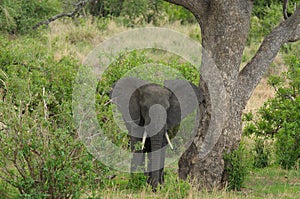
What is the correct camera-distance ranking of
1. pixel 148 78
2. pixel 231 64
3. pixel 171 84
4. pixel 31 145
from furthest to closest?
pixel 148 78
pixel 171 84
pixel 231 64
pixel 31 145

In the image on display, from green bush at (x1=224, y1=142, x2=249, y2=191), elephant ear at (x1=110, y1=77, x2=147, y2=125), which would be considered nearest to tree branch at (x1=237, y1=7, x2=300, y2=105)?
green bush at (x1=224, y1=142, x2=249, y2=191)

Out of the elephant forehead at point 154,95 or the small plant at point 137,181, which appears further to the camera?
the elephant forehead at point 154,95

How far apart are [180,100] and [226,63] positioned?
1.13 m

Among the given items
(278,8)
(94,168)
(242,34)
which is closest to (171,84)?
(242,34)

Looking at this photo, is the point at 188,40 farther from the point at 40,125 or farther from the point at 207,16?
the point at 40,125

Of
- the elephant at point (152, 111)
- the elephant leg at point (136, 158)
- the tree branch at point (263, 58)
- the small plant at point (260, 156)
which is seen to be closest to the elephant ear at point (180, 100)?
the elephant at point (152, 111)

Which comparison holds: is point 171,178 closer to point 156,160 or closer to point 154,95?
point 156,160

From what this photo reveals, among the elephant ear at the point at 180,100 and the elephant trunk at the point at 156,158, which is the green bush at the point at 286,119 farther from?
the elephant trunk at the point at 156,158

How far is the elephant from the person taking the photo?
9094mm

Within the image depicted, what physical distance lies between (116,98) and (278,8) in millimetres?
12196

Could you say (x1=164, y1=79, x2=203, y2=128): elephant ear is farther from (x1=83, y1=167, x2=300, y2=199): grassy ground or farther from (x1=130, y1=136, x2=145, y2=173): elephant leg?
(x1=83, y1=167, x2=300, y2=199): grassy ground

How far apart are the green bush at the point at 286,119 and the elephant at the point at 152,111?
7.01 feet

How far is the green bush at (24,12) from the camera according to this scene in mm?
19172

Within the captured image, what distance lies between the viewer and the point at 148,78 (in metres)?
10.4
